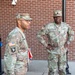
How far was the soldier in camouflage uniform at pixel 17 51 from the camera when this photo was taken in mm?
4160

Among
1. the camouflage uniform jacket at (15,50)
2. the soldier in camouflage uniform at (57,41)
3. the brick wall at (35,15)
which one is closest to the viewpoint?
the camouflage uniform jacket at (15,50)

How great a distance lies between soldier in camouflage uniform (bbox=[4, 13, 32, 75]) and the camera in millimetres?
4160

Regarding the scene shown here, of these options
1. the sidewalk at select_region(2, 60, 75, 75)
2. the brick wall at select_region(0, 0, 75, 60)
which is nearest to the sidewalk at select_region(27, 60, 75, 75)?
the sidewalk at select_region(2, 60, 75, 75)

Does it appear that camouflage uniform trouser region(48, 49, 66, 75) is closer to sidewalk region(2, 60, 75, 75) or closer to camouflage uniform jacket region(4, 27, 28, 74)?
camouflage uniform jacket region(4, 27, 28, 74)

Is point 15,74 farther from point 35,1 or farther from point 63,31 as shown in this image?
point 35,1

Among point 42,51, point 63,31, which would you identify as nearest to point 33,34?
point 42,51

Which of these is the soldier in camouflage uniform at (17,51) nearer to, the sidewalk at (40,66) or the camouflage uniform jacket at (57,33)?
the camouflage uniform jacket at (57,33)

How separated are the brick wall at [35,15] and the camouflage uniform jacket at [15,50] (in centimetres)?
498

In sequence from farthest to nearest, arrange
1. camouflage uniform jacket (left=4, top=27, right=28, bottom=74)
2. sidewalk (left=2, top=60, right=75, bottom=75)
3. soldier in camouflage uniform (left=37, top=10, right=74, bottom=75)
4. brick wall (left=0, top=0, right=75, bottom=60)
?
brick wall (left=0, top=0, right=75, bottom=60) < sidewalk (left=2, top=60, right=75, bottom=75) < soldier in camouflage uniform (left=37, top=10, right=74, bottom=75) < camouflage uniform jacket (left=4, top=27, right=28, bottom=74)

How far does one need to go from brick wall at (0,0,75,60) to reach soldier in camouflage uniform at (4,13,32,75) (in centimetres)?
494

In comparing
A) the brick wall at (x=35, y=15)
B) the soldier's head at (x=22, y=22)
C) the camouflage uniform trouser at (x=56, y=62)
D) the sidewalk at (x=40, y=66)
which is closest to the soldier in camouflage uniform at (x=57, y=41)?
the camouflage uniform trouser at (x=56, y=62)

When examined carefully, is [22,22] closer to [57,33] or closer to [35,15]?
[57,33]

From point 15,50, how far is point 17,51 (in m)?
0.06

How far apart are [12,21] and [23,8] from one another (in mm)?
580
